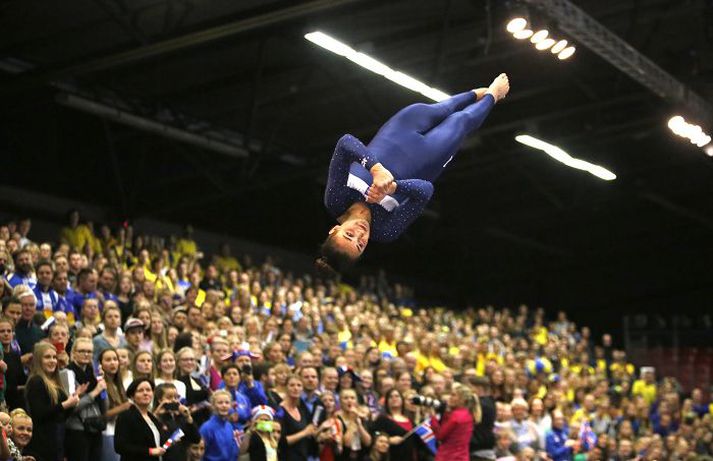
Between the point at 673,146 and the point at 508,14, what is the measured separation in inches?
432

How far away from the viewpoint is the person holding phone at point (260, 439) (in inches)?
358

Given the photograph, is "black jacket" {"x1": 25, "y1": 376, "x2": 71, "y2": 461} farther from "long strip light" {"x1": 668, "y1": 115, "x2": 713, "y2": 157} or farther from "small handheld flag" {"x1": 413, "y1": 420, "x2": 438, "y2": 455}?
"long strip light" {"x1": 668, "y1": 115, "x2": 713, "y2": 157}

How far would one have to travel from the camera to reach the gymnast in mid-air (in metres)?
6.87

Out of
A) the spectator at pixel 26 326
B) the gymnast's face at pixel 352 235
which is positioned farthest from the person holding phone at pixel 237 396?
the gymnast's face at pixel 352 235

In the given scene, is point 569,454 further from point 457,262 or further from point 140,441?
point 457,262

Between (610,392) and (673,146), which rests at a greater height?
(673,146)

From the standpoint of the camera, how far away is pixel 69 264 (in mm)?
11766

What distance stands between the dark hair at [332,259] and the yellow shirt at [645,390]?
1203 cm

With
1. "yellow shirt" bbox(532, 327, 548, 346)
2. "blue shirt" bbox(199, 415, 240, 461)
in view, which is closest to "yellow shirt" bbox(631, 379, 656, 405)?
"yellow shirt" bbox(532, 327, 548, 346)

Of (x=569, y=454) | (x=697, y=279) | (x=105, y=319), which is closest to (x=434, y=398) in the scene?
(x=569, y=454)

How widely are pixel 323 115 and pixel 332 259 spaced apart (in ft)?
39.4

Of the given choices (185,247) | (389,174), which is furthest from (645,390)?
(389,174)

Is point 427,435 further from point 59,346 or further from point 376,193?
point 376,193

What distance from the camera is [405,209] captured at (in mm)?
7227
